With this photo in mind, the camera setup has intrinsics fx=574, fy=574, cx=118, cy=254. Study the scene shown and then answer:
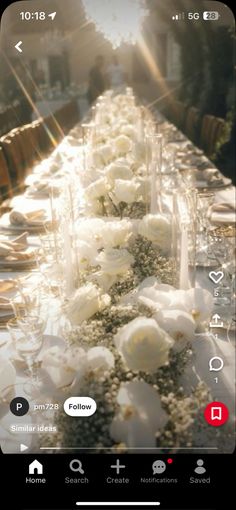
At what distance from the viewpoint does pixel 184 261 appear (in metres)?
0.92

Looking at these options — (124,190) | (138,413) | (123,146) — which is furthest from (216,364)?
(123,146)

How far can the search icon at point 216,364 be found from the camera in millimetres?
849

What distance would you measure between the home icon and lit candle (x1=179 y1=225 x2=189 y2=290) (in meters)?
0.35

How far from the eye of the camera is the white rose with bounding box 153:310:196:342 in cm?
72

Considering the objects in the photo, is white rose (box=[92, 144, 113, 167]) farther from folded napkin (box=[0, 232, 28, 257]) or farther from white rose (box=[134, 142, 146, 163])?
folded napkin (box=[0, 232, 28, 257])

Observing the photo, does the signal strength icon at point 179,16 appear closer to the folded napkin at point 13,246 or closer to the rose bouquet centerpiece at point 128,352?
the rose bouquet centerpiece at point 128,352

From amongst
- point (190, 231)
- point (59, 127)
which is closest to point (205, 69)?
point (59, 127)

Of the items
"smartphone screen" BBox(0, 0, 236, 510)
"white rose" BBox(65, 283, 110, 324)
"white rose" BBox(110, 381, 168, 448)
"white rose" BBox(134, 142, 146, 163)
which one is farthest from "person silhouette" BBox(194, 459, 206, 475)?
"white rose" BBox(134, 142, 146, 163)

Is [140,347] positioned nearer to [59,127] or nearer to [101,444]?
[101,444]

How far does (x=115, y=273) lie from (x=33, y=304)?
0.16 meters

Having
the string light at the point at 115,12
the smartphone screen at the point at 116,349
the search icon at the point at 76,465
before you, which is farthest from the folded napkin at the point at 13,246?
the search icon at the point at 76,465

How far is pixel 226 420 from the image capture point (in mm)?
759

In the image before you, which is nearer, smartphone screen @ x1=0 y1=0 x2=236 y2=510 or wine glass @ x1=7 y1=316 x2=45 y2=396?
smartphone screen @ x1=0 y1=0 x2=236 y2=510

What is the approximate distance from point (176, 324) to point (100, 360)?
108 millimetres
